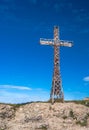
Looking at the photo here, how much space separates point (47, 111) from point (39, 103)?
9.57 feet

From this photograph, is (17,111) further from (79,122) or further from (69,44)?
(69,44)

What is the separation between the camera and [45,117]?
69688 millimetres

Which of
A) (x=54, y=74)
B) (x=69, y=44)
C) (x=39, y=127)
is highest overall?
(x=69, y=44)

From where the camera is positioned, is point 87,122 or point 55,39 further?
point 55,39

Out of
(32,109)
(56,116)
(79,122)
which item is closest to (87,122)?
(79,122)

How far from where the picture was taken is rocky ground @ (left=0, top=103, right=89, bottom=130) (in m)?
68.4

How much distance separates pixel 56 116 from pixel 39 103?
15.9 ft

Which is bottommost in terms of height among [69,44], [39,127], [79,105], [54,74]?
[39,127]

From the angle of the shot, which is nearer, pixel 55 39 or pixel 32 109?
pixel 32 109

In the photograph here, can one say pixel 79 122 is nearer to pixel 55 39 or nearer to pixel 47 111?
pixel 47 111

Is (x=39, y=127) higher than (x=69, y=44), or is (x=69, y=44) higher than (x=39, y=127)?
(x=69, y=44)

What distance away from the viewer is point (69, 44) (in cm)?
7750

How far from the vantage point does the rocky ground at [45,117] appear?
68.4 metres

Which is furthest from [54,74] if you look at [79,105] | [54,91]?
[79,105]
